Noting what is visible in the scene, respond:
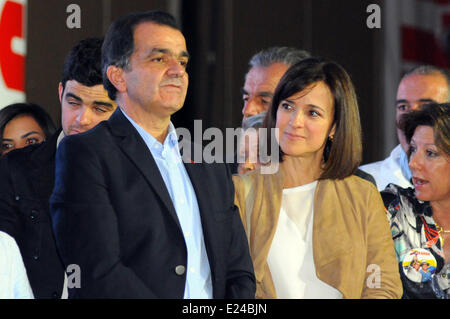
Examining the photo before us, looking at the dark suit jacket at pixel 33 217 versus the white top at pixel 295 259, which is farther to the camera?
the dark suit jacket at pixel 33 217

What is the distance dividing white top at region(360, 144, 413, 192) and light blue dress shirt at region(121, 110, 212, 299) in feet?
5.94

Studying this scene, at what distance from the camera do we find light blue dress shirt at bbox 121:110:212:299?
2.62m

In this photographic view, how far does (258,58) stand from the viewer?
4613 mm

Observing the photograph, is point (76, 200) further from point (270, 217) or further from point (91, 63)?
point (91, 63)

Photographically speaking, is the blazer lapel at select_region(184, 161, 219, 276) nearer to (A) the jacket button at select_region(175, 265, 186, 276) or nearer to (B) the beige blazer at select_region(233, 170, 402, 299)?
(A) the jacket button at select_region(175, 265, 186, 276)

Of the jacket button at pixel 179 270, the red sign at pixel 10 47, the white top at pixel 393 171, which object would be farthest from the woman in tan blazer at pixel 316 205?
the red sign at pixel 10 47

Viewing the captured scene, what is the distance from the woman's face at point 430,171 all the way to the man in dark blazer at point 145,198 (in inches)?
43.4

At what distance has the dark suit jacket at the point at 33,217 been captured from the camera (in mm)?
3059

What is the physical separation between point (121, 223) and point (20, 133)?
189cm

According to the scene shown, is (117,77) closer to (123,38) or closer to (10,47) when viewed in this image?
(123,38)

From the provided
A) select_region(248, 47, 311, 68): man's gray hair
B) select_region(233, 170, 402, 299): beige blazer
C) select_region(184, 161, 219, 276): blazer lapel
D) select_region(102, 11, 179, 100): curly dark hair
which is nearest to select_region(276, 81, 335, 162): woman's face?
select_region(233, 170, 402, 299): beige blazer

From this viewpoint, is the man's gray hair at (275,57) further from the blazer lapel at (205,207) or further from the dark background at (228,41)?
the blazer lapel at (205,207)

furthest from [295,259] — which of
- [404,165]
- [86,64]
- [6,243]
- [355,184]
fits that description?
[404,165]

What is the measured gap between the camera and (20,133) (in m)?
4.14
